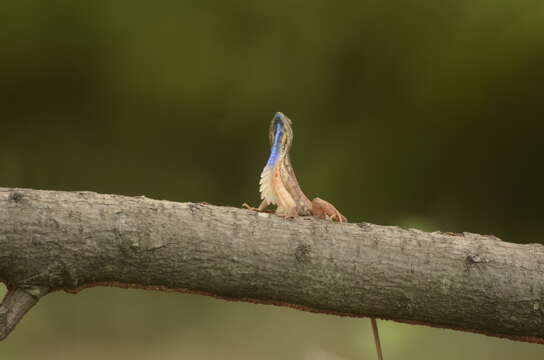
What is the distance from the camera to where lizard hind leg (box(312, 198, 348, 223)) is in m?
3.38

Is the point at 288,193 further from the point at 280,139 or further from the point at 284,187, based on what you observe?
the point at 280,139

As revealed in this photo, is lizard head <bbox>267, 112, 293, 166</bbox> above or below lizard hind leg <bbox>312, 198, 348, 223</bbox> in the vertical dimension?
above

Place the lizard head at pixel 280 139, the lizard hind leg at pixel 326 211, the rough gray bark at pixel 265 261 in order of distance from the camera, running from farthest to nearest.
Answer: the lizard head at pixel 280 139 < the lizard hind leg at pixel 326 211 < the rough gray bark at pixel 265 261

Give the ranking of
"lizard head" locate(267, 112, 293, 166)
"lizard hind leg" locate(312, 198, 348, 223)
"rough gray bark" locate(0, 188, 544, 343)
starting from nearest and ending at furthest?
"rough gray bark" locate(0, 188, 544, 343)
"lizard hind leg" locate(312, 198, 348, 223)
"lizard head" locate(267, 112, 293, 166)

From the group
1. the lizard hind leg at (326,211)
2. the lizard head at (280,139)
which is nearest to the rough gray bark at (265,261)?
the lizard hind leg at (326,211)

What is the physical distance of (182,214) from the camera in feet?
9.81

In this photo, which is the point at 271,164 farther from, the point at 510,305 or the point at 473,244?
the point at 510,305

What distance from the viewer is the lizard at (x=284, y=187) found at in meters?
3.47

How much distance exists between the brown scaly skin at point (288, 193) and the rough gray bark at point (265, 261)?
1.03ft

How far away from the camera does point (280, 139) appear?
12.2 feet

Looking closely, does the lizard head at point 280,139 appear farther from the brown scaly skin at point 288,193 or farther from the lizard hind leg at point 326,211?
the lizard hind leg at point 326,211

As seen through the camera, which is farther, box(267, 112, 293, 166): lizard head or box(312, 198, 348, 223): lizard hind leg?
box(267, 112, 293, 166): lizard head

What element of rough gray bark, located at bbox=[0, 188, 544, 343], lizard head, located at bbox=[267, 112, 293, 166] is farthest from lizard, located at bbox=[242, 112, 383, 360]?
rough gray bark, located at bbox=[0, 188, 544, 343]

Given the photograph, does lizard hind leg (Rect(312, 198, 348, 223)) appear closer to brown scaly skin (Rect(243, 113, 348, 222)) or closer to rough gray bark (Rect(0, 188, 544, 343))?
brown scaly skin (Rect(243, 113, 348, 222))
